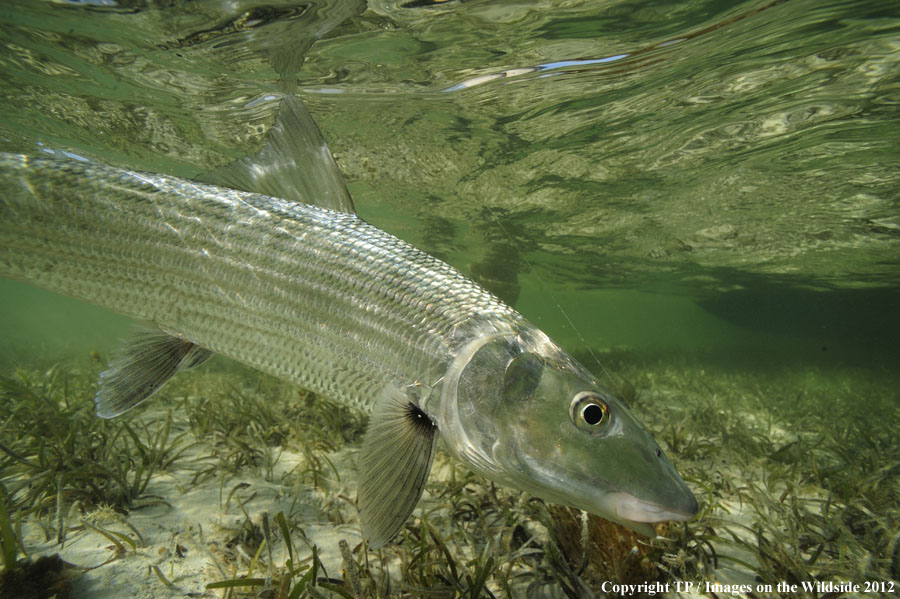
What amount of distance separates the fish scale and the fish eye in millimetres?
619

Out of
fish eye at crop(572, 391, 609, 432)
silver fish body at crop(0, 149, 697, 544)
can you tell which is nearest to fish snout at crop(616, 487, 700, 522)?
silver fish body at crop(0, 149, 697, 544)

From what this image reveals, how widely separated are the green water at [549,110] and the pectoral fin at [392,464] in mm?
1133

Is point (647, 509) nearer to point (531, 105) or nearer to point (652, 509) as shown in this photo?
point (652, 509)

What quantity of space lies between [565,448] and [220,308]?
2.15 metres

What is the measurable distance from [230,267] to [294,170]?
78cm

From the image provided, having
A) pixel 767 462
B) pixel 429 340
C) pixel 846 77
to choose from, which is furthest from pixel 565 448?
pixel 846 77

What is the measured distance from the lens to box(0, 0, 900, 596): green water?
6.30m

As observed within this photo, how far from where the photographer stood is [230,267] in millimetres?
2410

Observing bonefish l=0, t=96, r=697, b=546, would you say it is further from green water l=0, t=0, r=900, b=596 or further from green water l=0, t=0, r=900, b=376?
green water l=0, t=0, r=900, b=376

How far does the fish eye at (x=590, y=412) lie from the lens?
5.64 feet

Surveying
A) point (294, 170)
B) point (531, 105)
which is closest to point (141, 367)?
point (294, 170)

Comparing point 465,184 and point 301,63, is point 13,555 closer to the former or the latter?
point 301,63

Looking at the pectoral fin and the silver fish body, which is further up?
the silver fish body

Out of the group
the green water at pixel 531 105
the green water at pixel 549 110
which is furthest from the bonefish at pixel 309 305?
the green water at pixel 531 105
